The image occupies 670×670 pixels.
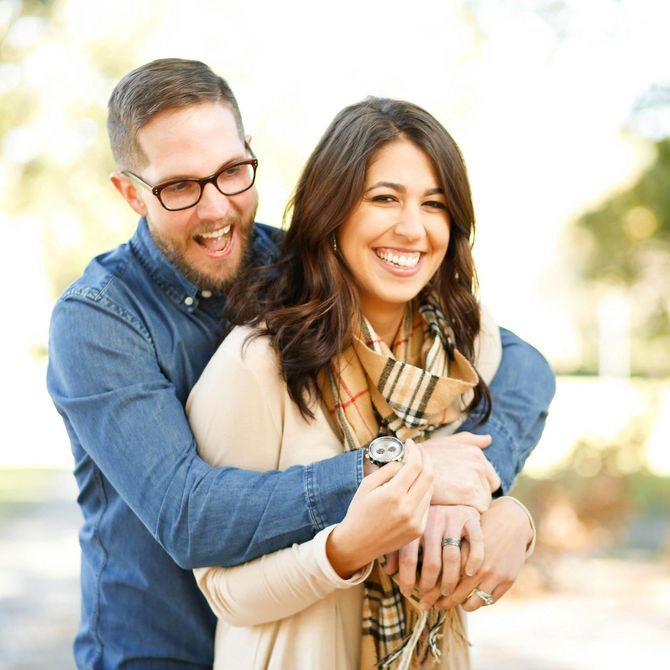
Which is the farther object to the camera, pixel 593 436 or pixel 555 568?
pixel 593 436

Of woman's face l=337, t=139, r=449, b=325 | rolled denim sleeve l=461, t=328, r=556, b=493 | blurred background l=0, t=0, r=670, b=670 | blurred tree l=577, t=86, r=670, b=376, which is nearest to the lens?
woman's face l=337, t=139, r=449, b=325

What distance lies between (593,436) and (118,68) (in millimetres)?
4624

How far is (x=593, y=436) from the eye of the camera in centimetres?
696

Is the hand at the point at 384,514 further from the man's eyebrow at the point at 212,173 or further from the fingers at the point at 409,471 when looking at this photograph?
the man's eyebrow at the point at 212,173

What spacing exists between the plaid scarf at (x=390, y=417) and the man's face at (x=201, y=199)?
36 centimetres

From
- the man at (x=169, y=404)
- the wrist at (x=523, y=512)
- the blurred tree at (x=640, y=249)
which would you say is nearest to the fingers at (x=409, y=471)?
the man at (x=169, y=404)

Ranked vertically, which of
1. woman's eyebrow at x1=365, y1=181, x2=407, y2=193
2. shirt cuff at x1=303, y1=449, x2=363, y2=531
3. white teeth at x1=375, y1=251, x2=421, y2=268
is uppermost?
woman's eyebrow at x1=365, y1=181, x2=407, y2=193

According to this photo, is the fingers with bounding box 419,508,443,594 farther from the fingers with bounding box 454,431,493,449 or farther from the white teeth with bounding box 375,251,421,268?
the white teeth with bounding box 375,251,421,268

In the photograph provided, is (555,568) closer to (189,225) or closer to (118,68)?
(189,225)

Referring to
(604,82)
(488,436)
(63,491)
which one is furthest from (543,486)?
(63,491)

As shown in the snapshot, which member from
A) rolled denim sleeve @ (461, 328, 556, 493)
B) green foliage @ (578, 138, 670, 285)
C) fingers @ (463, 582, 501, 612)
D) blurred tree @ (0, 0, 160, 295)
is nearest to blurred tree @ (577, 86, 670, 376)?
green foliage @ (578, 138, 670, 285)

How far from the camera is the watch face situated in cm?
182

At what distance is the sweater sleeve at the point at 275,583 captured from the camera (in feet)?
5.71

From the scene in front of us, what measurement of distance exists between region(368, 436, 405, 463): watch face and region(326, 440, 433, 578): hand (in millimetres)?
71
